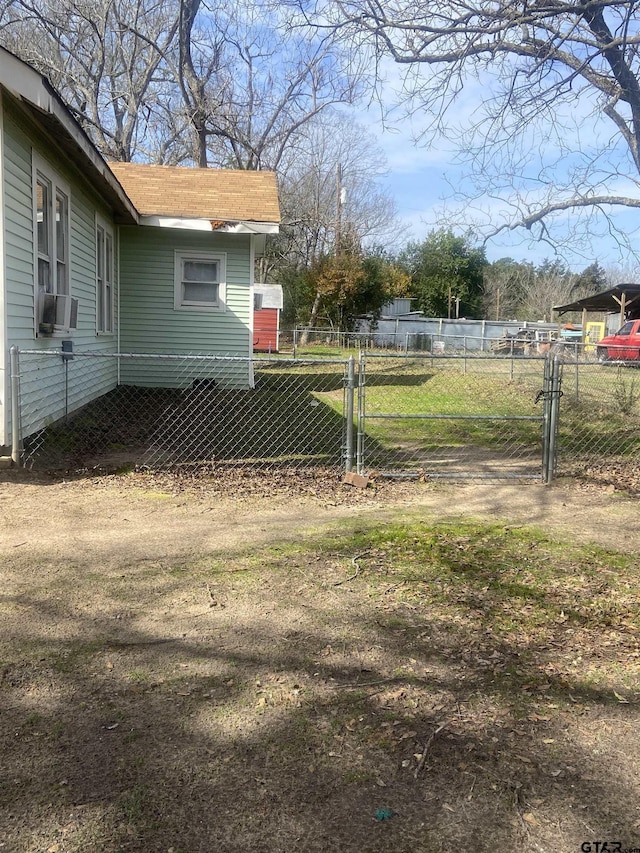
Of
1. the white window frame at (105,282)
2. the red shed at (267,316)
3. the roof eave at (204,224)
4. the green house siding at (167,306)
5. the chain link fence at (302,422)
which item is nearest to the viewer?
the chain link fence at (302,422)

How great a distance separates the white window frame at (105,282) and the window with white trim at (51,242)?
225 cm

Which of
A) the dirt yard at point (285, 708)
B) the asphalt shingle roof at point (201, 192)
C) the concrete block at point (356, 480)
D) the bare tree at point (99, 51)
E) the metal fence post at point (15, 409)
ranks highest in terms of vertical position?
the bare tree at point (99, 51)

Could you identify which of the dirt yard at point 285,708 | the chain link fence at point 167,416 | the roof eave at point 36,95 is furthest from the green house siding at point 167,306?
the dirt yard at point 285,708

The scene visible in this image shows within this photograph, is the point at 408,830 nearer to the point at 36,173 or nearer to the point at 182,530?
the point at 182,530

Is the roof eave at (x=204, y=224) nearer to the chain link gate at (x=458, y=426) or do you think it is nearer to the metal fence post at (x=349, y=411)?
the chain link gate at (x=458, y=426)

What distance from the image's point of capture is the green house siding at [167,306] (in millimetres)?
13133

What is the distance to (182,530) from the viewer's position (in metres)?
4.89

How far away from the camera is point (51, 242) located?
8141mm

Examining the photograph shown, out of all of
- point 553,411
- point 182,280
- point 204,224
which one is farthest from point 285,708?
point 182,280

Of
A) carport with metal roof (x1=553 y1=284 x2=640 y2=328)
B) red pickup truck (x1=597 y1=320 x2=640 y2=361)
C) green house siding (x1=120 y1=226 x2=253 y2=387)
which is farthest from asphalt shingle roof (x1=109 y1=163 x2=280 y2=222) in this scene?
carport with metal roof (x1=553 y1=284 x2=640 y2=328)

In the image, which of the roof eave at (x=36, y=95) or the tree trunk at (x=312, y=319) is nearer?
the roof eave at (x=36, y=95)

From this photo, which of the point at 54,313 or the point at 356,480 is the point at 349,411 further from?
the point at 54,313

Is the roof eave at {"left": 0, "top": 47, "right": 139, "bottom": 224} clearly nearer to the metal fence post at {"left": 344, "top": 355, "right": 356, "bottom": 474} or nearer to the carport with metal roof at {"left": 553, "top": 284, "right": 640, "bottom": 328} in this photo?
the metal fence post at {"left": 344, "top": 355, "right": 356, "bottom": 474}

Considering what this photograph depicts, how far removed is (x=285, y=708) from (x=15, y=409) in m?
4.48
